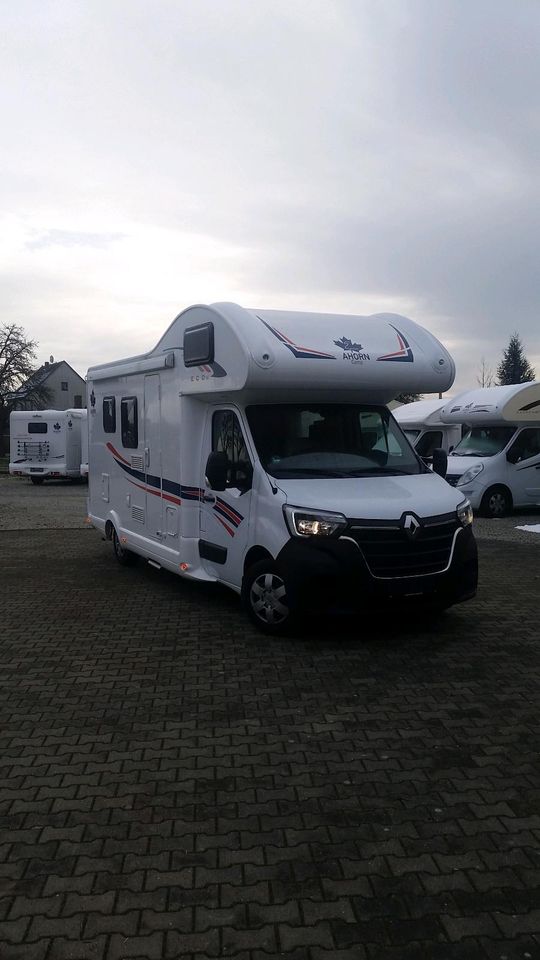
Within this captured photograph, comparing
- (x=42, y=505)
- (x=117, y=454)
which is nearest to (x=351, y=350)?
(x=117, y=454)

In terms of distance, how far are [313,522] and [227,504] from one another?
130 cm

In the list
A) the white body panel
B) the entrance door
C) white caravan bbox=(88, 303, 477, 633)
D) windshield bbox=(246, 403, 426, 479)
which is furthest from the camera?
the entrance door

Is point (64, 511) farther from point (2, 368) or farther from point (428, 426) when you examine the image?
point (2, 368)

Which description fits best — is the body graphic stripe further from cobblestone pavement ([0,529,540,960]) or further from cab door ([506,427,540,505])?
cab door ([506,427,540,505])

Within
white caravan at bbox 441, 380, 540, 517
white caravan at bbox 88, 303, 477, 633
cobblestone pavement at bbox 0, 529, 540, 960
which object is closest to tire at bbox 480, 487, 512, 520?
white caravan at bbox 441, 380, 540, 517

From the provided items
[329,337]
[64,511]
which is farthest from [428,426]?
[329,337]

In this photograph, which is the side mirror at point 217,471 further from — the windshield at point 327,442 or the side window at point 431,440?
the side window at point 431,440

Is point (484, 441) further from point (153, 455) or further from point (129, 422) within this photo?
point (153, 455)

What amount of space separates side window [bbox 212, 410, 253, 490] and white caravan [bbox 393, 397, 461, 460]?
42.1 feet

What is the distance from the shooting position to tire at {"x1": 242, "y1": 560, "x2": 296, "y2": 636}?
645 cm

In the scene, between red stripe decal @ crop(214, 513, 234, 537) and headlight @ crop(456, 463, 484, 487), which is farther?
headlight @ crop(456, 463, 484, 487)

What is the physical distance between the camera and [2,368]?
56.3 meters

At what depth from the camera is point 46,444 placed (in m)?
26.1

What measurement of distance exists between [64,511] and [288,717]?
1378 cm
